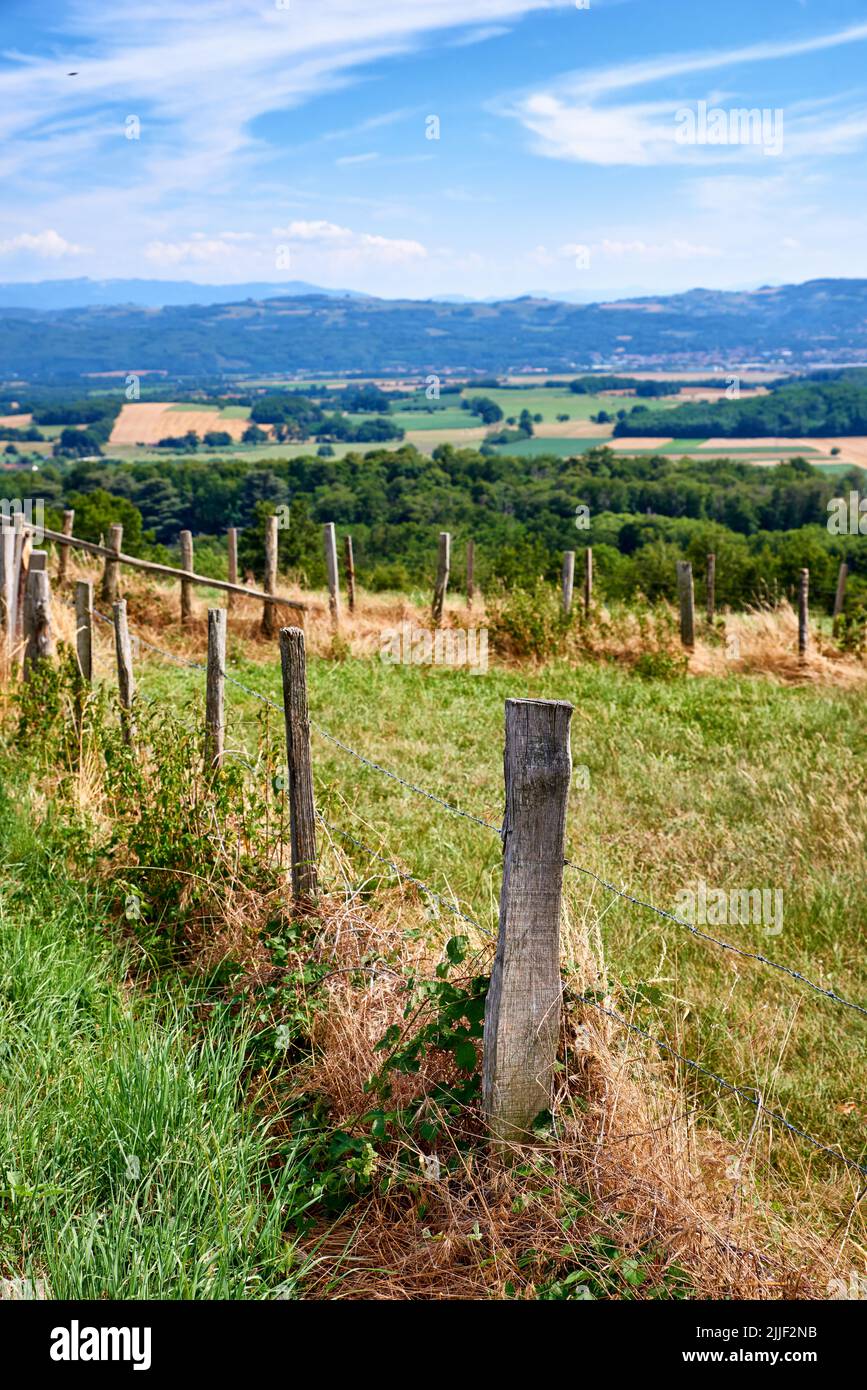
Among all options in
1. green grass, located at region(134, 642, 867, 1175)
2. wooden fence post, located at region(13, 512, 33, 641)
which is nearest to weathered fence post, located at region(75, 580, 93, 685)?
green grass, located at region(134, 642, 867, 1175)

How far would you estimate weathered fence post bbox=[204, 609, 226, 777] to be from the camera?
5.41 m

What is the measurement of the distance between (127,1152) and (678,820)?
5181 millimetres

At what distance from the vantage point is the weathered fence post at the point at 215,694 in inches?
213

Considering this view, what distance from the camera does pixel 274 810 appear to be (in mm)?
4922

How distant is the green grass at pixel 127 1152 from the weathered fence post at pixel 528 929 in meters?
0.70

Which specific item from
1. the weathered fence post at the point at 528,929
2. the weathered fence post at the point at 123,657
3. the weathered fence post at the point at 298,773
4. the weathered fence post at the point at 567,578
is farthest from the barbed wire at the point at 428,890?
the weathered fence post at the point at 567,578

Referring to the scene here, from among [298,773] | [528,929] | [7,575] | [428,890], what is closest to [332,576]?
[7,575]

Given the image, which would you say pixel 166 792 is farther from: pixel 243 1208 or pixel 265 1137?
pixel 243 1208

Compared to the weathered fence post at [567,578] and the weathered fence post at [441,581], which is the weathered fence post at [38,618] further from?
the weathered fence post at [567,578]

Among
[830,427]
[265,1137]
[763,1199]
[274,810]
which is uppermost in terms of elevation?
[830,427]

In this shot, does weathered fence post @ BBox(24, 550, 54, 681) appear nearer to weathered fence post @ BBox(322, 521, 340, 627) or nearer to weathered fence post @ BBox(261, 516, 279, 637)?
weathered fence post @ BBox(261, 516, 279, 637)

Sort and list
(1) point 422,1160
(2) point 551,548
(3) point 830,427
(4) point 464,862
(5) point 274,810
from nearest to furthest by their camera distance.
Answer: (1) point 422,1160, (5) point 274,810, (4) point 464,862, (2) point 551,548, (3) point 830,427

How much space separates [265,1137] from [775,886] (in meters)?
3.94

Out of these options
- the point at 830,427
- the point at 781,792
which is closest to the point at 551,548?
the point at 781,792
